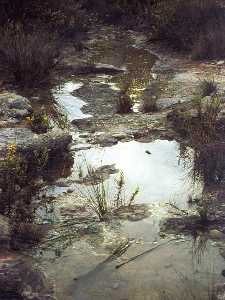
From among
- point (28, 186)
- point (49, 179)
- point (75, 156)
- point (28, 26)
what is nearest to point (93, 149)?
point (75, 156)

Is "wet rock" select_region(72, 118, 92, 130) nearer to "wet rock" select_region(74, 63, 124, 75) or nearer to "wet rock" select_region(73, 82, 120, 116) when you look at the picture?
"wet rock" select_region(73, 82, 120, 116)

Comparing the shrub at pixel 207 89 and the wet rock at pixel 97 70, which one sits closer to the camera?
the shrub at pixel 207 89

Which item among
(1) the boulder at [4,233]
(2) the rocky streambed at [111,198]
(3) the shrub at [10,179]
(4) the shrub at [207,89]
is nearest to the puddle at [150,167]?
(2) the rocky streambed at [111,198]

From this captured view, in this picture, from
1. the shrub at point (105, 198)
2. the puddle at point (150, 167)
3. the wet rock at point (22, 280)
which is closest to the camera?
the wet rock at point (22, 280)

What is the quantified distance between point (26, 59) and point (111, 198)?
3447mm

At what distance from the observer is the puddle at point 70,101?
6831 millimetres

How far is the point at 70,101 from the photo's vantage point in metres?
7.30

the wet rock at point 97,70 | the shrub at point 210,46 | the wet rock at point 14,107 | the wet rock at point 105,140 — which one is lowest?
the wet rock at point 105,140

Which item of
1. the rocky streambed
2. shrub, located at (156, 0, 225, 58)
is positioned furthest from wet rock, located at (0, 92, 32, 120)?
shrub, located at (156, 0, 225, 58)

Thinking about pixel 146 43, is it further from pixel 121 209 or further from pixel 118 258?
pixel 118 258

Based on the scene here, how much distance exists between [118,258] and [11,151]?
1.35m

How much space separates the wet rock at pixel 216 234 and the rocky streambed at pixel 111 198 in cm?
1

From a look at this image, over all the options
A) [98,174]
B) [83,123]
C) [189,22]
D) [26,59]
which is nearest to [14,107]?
[83,123]

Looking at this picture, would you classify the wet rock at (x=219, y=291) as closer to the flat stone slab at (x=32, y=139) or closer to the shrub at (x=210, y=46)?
the flat stone slab at (x=32, y=139)
